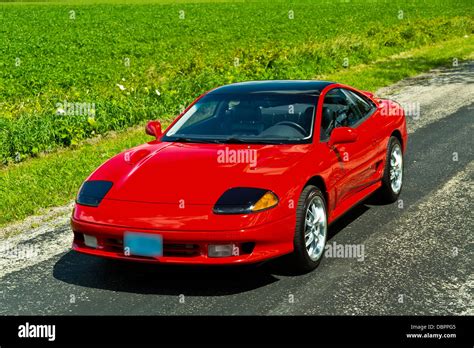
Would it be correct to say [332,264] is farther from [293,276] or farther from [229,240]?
[229,240]

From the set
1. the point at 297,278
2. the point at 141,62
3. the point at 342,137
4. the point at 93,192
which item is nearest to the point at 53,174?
the point at 93,192

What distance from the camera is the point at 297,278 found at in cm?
621

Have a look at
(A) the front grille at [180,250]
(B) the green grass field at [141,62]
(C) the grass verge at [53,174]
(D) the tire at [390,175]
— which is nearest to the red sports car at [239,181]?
(A) the front grille at [180,250]

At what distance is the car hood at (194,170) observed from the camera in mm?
5965

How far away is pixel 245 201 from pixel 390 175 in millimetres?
3003

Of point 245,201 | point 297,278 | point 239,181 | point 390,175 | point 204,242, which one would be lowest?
point 297,278

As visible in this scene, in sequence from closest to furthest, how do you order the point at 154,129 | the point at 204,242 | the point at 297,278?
the point at 204,242, the point at 297,278, the point at 154,129

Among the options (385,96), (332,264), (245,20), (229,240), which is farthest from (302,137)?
(245,20)

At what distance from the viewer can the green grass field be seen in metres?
11.5

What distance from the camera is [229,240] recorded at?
566 centimetres

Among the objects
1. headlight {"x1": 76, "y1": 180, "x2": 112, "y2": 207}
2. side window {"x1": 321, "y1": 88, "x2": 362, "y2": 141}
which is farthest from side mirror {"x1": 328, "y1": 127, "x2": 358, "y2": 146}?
headlight {"x1": 76, "y1": 180, "x2": 112, "y2": 207}

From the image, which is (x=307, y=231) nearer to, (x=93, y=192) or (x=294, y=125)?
(x=294, y=125)
